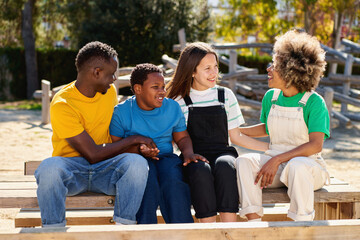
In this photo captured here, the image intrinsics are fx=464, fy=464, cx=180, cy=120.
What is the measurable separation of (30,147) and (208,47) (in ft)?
17.4

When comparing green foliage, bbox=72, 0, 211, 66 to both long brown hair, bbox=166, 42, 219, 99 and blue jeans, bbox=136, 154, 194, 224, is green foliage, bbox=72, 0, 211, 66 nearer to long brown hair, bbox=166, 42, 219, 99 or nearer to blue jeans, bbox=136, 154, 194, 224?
long brown hair, bbox=166, 42, 219, 99

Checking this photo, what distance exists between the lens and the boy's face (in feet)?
9.39

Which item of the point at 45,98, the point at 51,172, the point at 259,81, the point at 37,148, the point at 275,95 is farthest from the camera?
the point at 259,81

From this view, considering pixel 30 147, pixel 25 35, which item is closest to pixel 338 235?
pixel 30 147

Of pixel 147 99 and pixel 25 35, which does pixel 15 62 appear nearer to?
pixel 25 35

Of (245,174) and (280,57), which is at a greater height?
(280,57)

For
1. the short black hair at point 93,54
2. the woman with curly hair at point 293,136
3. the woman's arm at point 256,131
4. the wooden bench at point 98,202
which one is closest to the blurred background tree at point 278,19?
the woman's arm at point 256,131

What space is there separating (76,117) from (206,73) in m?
0.94

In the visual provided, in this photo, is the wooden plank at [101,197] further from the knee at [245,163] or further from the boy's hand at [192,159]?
the boy's hand at [192,159]

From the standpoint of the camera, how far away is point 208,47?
3.18m

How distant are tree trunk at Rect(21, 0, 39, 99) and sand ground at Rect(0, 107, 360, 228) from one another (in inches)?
242

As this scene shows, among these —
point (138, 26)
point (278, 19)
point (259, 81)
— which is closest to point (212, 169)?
point (259, 81)

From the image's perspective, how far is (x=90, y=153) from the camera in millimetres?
2635

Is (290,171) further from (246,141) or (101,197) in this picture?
(101,197)
